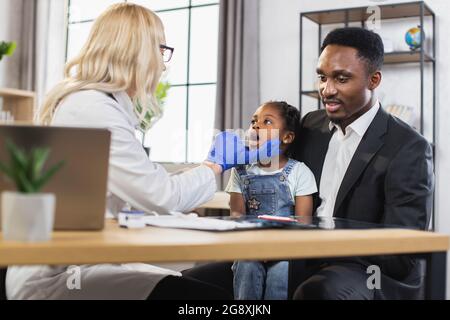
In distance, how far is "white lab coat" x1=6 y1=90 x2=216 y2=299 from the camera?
148 centimetres

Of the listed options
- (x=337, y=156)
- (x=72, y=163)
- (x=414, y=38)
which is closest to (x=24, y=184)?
(x=72, y=163)

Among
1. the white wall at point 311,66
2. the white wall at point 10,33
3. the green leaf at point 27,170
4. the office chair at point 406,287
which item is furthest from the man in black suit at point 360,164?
the white wall at point 10,33

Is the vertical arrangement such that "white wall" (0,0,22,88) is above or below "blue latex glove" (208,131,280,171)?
above

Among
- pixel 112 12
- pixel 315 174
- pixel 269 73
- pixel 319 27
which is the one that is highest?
pixel 319 27

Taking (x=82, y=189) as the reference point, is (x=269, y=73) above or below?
above

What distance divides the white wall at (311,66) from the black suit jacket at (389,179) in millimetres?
2063

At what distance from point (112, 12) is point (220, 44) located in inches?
120

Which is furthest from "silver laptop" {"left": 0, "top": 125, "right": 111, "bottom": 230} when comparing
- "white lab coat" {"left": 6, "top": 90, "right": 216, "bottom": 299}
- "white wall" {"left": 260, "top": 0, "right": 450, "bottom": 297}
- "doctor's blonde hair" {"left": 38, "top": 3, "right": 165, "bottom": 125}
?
"white wall" {"left": 260, "top": 0, "right": 450, "bottom": 297}

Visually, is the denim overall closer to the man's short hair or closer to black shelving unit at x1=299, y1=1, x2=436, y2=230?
the man's short hair

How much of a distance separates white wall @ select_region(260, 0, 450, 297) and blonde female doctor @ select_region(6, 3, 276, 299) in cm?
261

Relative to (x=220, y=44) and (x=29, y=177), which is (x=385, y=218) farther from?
(x=220, y=44)

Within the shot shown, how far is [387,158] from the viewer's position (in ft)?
6.31

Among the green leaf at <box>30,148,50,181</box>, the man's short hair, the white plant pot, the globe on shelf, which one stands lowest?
the white plant pot
